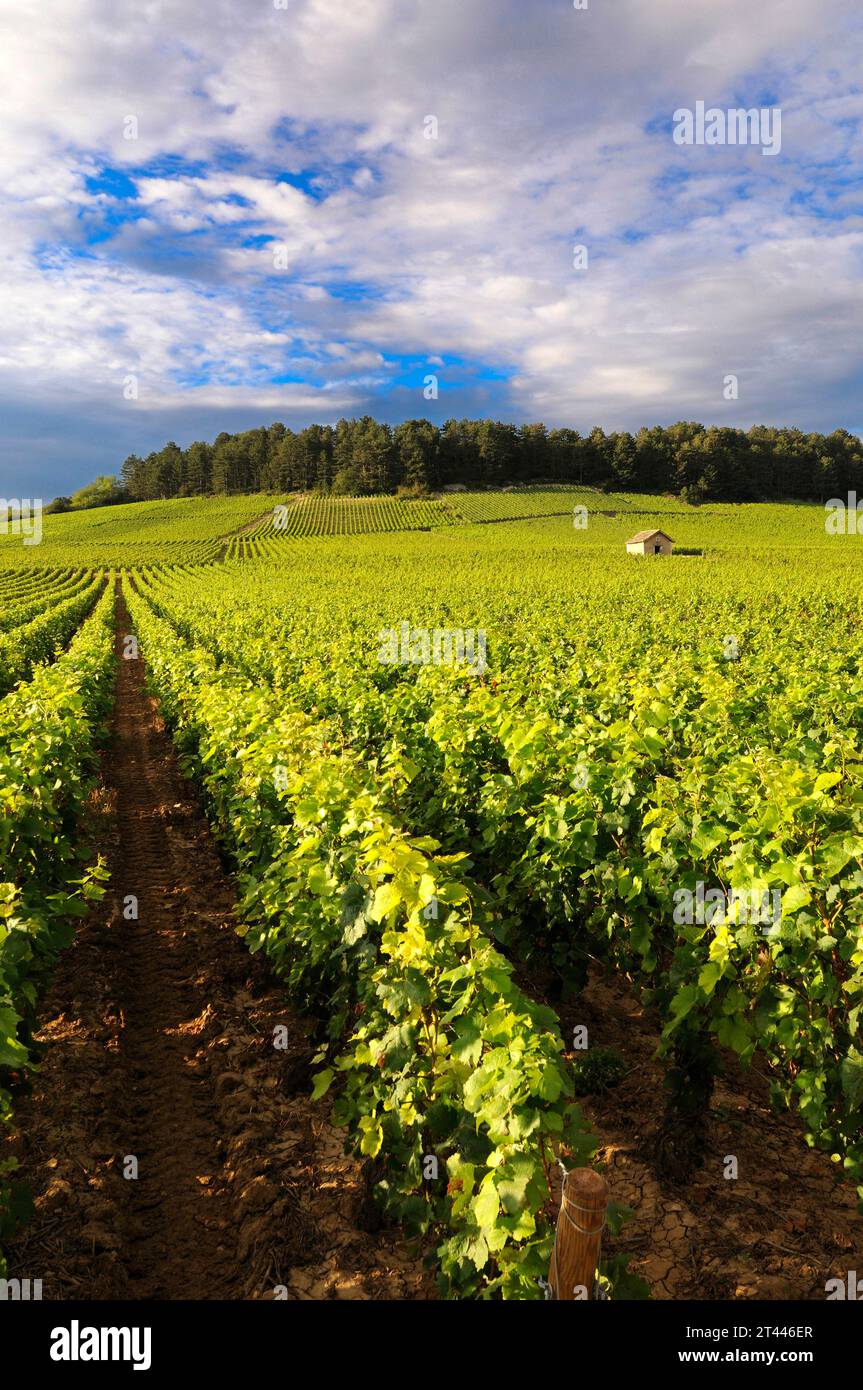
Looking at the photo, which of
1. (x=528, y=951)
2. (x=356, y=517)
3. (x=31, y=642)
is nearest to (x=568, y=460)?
(x=356, y=517)

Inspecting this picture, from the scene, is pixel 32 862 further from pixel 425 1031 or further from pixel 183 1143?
pixel 425 1031

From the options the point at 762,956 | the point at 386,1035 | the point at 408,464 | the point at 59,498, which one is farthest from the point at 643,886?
the point at 59,498

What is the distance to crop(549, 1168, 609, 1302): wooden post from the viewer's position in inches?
85.6

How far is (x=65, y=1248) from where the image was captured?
12.2 feet

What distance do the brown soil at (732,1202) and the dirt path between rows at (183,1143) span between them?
4.34 ft

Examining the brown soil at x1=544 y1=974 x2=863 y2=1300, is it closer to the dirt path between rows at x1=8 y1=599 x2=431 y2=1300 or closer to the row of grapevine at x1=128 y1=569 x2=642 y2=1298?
the row of grapevine at x1=128 y1=569 x2=642 y2=1298

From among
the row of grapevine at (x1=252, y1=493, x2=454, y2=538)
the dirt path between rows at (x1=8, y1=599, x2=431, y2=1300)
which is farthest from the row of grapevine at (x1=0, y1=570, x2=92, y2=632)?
the row of grapevine at (x1=252, y1=493, x2=454, y2=538)

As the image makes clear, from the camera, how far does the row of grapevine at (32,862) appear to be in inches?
128

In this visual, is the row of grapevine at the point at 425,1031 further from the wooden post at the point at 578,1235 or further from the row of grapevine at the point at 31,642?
the row of grapevine at the point at 31,642

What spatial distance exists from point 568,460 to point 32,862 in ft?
441

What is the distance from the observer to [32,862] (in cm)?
547

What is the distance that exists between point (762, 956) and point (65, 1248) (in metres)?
4.19

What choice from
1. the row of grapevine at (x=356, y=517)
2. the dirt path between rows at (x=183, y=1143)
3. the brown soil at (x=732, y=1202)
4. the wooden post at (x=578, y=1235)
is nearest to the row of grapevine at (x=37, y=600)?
the dirt path between rows at (x=183, y=1143)

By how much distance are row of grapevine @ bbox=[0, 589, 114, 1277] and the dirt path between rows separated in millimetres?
387
